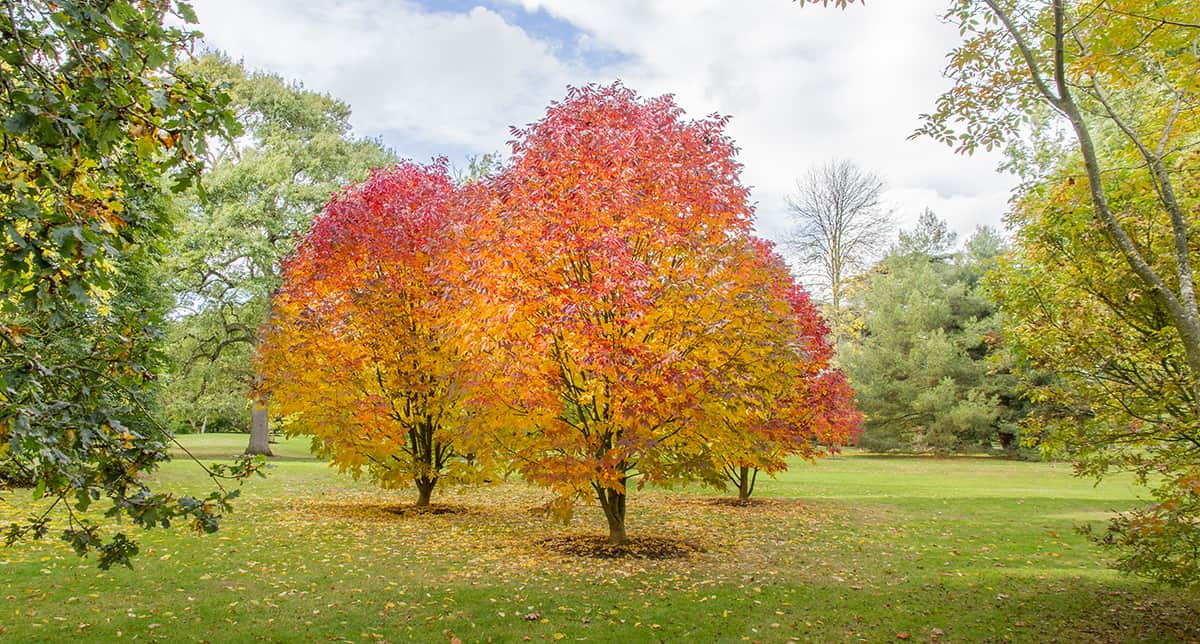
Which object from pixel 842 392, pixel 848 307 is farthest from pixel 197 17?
pixel 848 307

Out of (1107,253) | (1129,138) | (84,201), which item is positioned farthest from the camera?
(1107,253)

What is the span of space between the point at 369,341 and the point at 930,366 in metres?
25.0

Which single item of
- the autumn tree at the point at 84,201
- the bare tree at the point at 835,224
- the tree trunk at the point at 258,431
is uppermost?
the bare tree at the point at 835,224

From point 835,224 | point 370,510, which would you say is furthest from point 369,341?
point 835,224

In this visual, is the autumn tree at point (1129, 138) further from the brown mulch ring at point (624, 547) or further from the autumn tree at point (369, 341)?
the autumn tree at point (369, 341)

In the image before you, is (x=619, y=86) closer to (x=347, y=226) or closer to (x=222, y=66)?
(x=347, y=226)

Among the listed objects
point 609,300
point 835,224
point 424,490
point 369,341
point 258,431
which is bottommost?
point 424,490

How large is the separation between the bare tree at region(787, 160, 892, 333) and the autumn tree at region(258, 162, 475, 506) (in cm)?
2700

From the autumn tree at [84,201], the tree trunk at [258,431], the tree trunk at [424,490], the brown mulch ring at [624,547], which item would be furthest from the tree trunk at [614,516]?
the tree trunk at [258,431]

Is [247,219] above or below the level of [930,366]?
above

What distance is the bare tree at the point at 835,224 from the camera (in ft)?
114

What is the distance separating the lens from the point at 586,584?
24.2ft

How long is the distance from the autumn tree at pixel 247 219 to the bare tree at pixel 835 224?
20.5m

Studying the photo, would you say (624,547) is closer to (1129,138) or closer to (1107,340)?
(1107,340)
